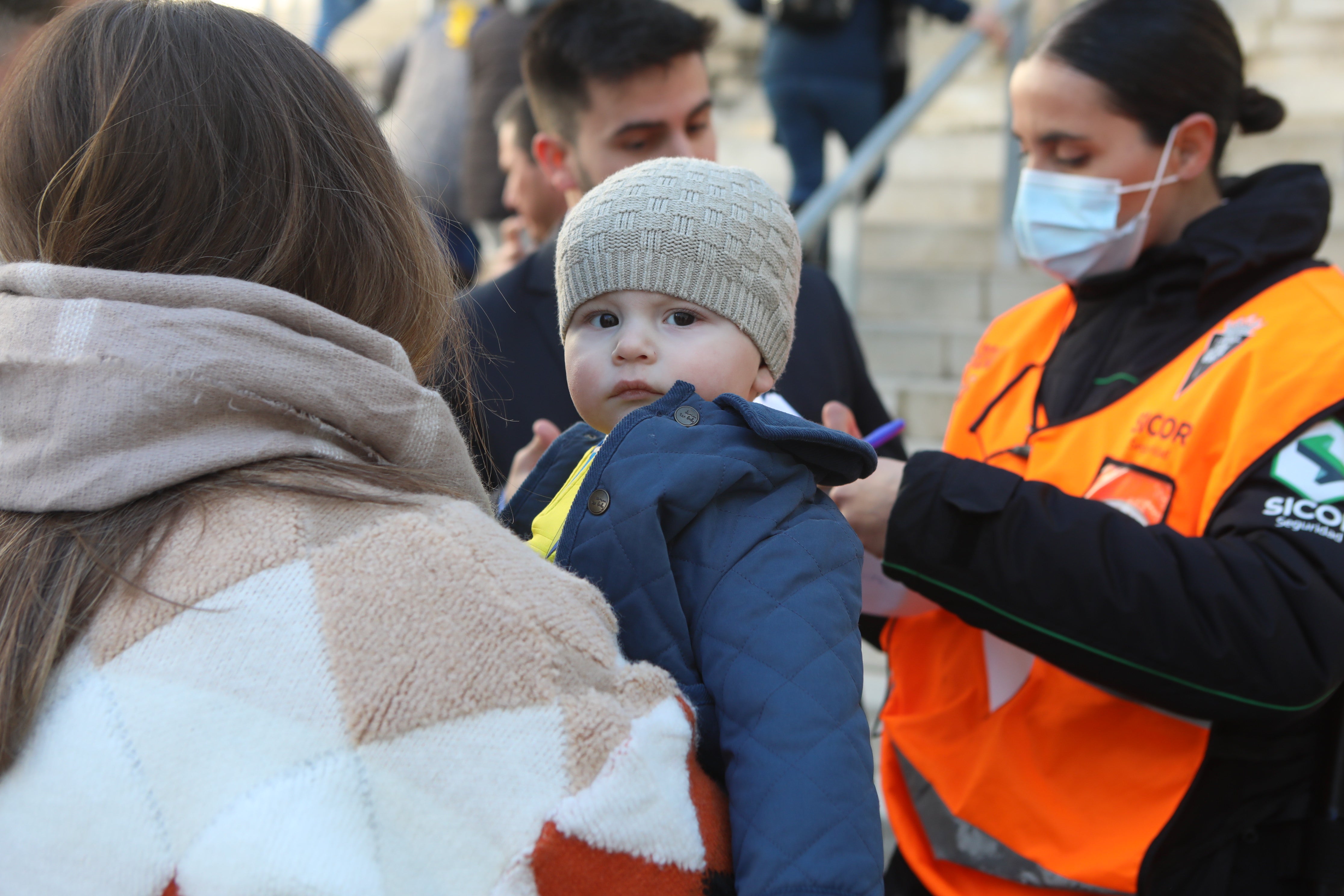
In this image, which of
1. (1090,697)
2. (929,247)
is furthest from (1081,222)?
(929,247)

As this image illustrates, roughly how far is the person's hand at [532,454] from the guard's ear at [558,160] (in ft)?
3.67

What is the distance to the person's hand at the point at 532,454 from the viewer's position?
1.77 meters

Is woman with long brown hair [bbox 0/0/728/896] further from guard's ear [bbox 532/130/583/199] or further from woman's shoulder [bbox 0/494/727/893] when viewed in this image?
guard's ear [bbox 532/130/583/199]

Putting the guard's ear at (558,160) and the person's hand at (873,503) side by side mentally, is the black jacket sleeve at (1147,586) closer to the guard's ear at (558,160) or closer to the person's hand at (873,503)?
the person's hand at (873,503)

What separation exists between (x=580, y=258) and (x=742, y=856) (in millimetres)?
815

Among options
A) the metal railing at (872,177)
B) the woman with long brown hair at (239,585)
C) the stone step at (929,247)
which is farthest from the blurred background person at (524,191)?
the woman with long brown hair at (239,585)

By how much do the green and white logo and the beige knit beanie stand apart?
30.5 inches

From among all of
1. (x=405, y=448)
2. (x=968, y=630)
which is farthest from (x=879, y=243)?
(x=405, y=448)

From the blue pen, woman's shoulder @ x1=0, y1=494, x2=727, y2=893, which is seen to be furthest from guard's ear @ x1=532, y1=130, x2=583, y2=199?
woman's shoulder @ x1=0, y1=494, x2=727, y2=893

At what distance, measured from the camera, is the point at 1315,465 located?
1560 millimetres

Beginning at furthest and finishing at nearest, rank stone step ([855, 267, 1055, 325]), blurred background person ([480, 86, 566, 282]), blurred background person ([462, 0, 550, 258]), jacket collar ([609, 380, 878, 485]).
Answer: stone step ([855, 267, 1055, 325]) → blurred background person ([462, 0, 550, 258]) → blurred background person ([480, 86, 566, 282]) → jacket collar ([609, 380, 878, 485])

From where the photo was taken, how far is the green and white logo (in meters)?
1.55

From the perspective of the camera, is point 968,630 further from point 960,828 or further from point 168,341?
point 168,341

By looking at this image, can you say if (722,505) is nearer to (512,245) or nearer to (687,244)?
(687,244)
